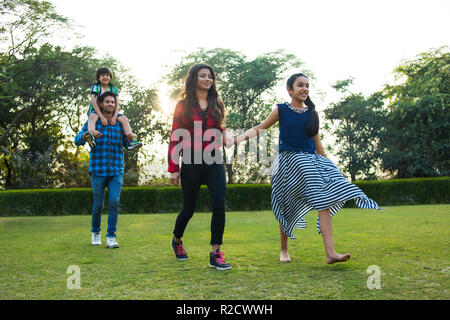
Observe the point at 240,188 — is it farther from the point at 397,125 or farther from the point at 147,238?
the point at 397,125

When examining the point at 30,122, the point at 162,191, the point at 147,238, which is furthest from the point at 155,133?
the point at 147,238

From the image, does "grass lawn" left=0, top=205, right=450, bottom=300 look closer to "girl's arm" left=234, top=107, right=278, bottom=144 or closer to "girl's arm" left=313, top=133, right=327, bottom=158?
"girl's arm" left=313, top=133, right=327, bottom=158

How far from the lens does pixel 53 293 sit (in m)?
3.08

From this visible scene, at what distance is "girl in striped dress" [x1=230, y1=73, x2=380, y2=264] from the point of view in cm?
394

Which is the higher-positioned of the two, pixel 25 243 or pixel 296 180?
pixel 296 180

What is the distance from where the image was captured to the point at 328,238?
3.77 metres

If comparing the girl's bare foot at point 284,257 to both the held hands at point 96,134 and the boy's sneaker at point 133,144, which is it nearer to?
the boy's sneaker at point 133,144

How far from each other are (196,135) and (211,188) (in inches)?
20.9

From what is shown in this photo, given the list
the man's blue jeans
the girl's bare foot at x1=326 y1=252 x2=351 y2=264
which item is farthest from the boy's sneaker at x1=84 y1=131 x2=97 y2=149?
the girl's bare foot at x1=326 y1=252 x2=351 y2=264

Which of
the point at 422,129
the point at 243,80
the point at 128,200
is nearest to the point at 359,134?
the point at 422,129

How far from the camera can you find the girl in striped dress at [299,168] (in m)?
3.94

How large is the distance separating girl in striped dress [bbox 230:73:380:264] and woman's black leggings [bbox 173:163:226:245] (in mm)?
492

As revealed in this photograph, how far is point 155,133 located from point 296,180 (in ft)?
77.4

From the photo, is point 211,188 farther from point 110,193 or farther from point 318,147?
point 110,193
